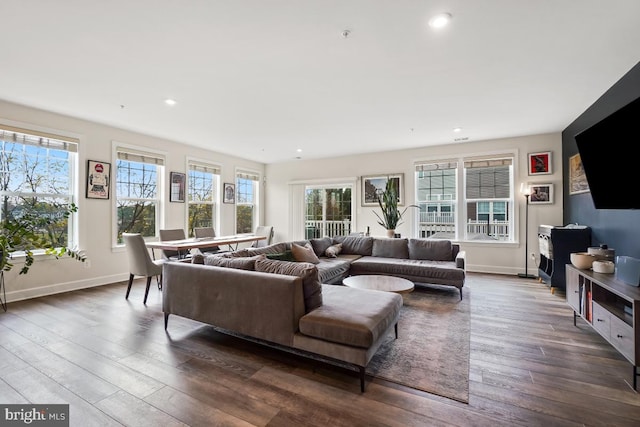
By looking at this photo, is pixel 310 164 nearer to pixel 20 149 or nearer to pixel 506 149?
pixel 506 149

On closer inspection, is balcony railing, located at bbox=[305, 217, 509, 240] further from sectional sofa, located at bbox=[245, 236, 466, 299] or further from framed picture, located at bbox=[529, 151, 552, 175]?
sectional sofa, located at bbox=[245, 236, 466, 299]

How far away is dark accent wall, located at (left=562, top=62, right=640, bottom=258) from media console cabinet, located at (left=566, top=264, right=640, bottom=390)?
2.07 ft

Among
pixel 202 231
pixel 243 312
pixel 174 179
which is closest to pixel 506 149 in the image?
pixel 243 312

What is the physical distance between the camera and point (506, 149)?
5.24 metres

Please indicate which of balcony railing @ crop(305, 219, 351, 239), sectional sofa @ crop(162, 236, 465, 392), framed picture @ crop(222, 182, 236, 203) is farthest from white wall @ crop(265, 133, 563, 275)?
sectional sofa @ crop(162, 236, 465, 392)

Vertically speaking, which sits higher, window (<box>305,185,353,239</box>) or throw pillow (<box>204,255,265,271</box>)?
window (<box>305,185,353,239</box>)

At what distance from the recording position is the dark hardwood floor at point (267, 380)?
5.25ft

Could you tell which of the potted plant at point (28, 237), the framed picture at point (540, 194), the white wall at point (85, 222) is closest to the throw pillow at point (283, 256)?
the potted plant at point (28, 237)

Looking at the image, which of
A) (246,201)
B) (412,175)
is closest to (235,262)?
(412,175)

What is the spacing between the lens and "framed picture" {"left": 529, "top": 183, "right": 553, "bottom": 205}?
16.2 feet

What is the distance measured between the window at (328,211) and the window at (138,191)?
3416mm

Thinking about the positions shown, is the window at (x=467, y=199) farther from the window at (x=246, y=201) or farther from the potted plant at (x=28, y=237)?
→ the potted plant at (x=28, y=237)

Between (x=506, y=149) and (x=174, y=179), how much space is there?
6.13 metres

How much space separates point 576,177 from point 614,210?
1211 millimetres
